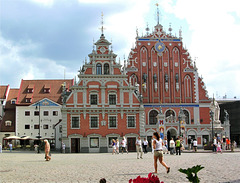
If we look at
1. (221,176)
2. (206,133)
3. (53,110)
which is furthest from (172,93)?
(221,176)

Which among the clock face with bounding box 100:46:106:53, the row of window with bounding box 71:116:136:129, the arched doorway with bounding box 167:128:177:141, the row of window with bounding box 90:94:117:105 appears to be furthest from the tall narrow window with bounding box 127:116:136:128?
the clock face with bounding box 100:46:106:53

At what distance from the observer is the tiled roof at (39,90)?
6381 cm

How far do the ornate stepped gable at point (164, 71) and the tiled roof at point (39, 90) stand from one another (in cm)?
1932

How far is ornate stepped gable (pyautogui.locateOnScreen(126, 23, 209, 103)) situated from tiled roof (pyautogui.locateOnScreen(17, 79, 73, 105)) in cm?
1932

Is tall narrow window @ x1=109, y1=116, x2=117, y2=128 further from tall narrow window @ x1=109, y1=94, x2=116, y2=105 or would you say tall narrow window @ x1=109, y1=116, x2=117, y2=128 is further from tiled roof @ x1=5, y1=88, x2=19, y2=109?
tiled roof @ x1=5, y1=88, x2=19, y2=109

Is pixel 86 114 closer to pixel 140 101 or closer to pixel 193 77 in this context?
pixel 140 101

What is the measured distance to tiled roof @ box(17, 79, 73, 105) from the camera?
2512 inches

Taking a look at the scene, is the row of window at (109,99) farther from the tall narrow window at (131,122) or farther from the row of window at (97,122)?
the tall narrow window at (131,122)

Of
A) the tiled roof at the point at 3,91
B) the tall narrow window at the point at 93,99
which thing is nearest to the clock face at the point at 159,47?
the tall narrow window at the point at 93,99

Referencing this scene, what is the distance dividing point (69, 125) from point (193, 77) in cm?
2048

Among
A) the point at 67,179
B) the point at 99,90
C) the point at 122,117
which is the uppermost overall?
the point at 99,90

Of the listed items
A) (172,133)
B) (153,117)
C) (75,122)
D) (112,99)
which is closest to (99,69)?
(112,99)

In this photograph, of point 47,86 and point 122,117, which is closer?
point 122,117

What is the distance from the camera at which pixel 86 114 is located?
1705 inches
